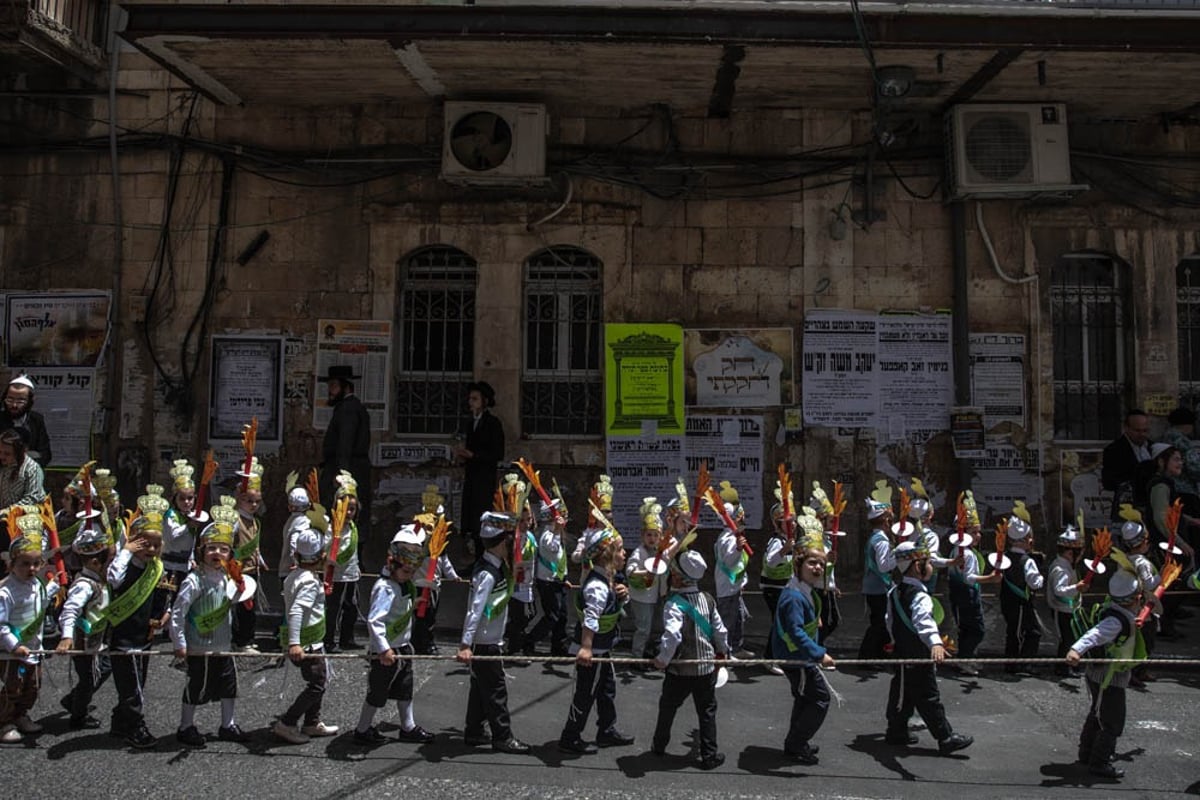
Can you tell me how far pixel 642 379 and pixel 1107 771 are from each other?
5.79 m

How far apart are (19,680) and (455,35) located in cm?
600

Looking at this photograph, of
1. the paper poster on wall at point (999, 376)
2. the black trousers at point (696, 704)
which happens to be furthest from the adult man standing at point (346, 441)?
the paper poster on wall at point (999, 376)

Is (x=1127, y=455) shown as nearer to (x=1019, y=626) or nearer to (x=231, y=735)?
(x=1019, y=626)

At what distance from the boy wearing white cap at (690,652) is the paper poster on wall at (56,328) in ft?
24.9

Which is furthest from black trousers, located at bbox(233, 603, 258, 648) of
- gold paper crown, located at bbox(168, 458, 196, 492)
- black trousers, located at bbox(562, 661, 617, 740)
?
black trousers, located at bbox(562, 661, 617, 740)

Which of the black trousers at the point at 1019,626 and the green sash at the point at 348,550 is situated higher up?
the green sash at the point at 348,550

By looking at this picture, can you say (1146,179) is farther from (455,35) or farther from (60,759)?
(60,759)

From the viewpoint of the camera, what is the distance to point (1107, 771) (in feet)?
17.2

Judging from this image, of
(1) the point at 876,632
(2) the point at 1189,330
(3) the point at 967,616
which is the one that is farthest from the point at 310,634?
(2) the point at 1189,330

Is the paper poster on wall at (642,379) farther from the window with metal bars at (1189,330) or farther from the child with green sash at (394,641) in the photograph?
the window with metal bars at (1189,330)

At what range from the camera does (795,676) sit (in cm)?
562

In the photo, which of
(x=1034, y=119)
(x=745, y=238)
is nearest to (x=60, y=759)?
(x=745, y=238)

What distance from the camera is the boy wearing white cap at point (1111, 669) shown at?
5.29 m

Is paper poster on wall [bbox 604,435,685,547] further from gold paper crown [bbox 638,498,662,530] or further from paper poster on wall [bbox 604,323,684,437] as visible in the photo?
gold paper crown [bbox 638,498,662,530]
